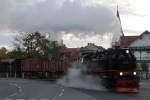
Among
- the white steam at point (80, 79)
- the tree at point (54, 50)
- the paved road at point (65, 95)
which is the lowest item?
the paved road at point (65, 95)

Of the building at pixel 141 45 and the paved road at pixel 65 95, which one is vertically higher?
the building at pixel 141 45

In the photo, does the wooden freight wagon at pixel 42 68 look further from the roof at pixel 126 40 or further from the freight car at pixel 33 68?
the roof at pixel 126 40

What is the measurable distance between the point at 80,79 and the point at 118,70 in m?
7.55

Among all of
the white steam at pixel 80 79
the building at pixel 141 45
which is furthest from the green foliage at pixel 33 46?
the white steam at pixel 80 79

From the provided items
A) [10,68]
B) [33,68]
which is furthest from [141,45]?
[33,68]

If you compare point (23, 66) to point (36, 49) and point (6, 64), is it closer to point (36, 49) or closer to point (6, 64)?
point (6, 64)

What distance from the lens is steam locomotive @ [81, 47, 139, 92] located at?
101 ft

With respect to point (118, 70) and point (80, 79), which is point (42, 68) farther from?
point (118, 70)

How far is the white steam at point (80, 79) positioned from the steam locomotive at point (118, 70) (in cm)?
84

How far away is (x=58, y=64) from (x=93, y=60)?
23.5 meters

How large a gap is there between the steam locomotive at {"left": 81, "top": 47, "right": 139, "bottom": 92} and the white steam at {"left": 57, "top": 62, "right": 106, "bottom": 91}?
84cm

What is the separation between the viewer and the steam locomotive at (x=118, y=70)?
3080cm

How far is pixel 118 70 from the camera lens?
104 feet

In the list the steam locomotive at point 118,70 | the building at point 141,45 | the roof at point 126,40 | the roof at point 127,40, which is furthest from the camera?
the roof at point 126,40
